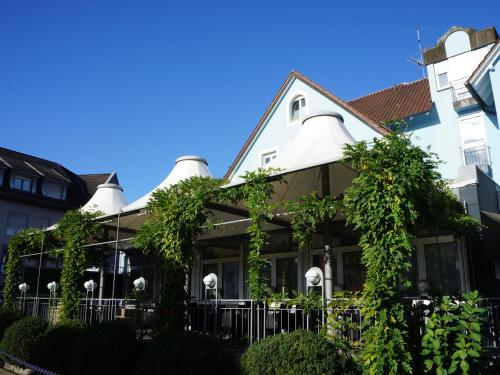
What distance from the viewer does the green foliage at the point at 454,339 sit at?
18.5 feet

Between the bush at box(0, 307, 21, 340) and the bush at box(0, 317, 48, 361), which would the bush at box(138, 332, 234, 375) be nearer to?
the bush at box(0, 317, 48, 361)

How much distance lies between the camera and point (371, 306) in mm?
6098

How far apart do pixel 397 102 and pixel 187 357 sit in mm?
15277

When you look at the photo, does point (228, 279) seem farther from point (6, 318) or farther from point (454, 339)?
point (454, 339)

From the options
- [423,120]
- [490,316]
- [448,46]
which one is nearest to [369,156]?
[490,316]

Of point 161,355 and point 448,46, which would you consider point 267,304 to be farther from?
point 448,46

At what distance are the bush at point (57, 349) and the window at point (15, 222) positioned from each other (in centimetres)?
2151

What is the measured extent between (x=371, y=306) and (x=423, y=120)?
13500mm

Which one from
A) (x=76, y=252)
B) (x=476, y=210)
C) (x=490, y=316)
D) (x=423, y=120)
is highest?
(x=423, y=120)

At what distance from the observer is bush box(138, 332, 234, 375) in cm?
679

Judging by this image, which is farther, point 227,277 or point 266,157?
point 266,157

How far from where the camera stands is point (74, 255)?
11.7m

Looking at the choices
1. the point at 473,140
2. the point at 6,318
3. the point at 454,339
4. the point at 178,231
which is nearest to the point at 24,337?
the point at 6,318

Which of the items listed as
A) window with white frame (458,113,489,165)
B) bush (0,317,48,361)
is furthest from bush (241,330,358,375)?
window with white frame (458,113,489,165)
